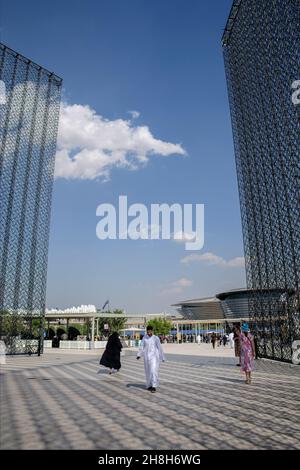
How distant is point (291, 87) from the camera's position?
1288cm

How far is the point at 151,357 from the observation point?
7.99 m

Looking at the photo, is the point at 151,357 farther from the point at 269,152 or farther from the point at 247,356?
the point at 269,152

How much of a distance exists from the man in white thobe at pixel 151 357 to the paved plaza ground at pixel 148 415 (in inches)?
10.1

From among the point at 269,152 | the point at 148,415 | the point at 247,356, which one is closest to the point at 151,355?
the point at 247,356

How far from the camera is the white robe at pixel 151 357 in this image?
25.4ft

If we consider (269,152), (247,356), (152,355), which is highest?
(269,152)

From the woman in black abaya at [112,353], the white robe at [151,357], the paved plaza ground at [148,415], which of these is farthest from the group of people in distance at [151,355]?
the woman in black abaya at [112,353]

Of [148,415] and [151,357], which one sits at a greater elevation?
[151,357]

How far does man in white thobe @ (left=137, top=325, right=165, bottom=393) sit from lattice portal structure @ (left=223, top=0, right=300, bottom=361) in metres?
6.46

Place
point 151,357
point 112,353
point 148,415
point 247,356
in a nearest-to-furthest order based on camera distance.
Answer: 1. point 148,415
2. point 151,357
3. point 247,356
4. point 112,353

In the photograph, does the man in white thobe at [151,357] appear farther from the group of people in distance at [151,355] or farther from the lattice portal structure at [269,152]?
the lattice portal structure at [269,152]

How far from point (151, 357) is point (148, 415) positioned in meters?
2.80

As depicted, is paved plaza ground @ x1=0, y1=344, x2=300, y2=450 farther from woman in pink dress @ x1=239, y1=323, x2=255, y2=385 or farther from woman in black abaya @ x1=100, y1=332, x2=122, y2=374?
woman in black abaya @ x1=100, y1=332, x2=122, y2=374

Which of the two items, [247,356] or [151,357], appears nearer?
[151,357]
